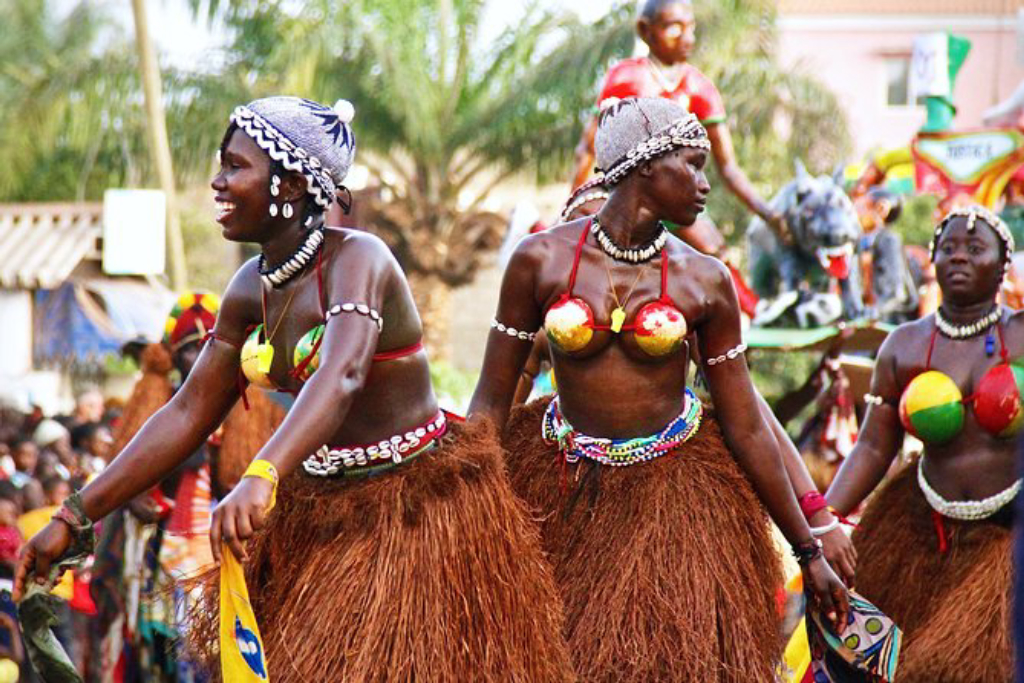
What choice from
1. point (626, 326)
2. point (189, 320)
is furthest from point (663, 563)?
point (189, 320)

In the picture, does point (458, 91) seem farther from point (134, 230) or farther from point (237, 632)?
point (237, 632)

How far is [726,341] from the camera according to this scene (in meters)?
4.87

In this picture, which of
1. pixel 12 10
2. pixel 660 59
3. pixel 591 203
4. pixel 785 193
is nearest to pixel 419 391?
pixel 591 203

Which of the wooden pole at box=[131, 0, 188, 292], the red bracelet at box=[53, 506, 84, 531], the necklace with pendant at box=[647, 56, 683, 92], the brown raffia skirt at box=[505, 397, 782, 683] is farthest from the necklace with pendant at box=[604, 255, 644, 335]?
the wooden pole at box=[131, 0, 188, 292]

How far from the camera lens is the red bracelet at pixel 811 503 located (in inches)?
200

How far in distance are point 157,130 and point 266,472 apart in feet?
43.2

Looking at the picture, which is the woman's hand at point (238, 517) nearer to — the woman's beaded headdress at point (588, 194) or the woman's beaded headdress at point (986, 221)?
the woman's beaded headdress at point (588, 194)

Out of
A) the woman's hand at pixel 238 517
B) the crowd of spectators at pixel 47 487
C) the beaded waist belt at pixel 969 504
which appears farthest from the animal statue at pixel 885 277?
the woman's hand at pixel 238 517

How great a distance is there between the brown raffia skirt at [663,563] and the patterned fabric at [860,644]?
1.06 ft

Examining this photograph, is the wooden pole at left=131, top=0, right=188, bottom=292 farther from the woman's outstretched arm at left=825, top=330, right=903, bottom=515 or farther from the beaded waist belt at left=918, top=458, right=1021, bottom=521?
the beaded waist belt at left=918, top=458, right=1021, bottom=521

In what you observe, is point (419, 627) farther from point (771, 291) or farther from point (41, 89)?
point (41, 89)

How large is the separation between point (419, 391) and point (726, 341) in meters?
1.01

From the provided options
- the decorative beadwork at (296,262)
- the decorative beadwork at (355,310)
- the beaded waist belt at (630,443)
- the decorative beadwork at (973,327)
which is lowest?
the decorative beadwork at (973,327)

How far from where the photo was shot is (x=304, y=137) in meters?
4.29
